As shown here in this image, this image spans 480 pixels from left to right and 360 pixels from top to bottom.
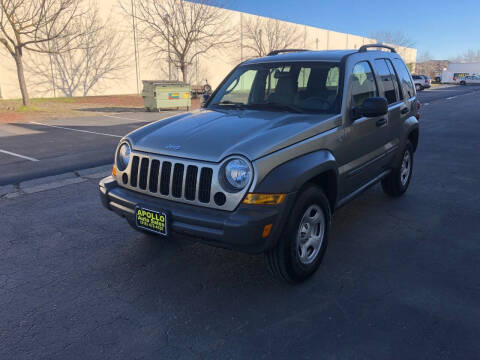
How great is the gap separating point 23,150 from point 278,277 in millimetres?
8401

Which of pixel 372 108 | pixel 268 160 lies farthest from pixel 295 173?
pixel 372 108

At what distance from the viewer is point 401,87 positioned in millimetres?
5246

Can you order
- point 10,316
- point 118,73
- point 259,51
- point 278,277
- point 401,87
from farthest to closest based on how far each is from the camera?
point 259,51 < point 118,73 < point 401,87 < point 278,277 < point 10,316

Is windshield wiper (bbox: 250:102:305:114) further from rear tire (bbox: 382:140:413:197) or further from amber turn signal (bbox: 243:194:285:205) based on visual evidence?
rear tire (bbox: 382:140:413:197)

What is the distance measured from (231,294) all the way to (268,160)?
115cm

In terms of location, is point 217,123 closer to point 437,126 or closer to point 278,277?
point 278,277

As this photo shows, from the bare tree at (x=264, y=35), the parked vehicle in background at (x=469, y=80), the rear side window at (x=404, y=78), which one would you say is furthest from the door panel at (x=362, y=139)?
the parked vehicle in background at (x=469, y=80)

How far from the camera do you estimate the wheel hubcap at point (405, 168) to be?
18.1 feet

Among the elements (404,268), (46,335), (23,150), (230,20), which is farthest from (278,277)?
(230,20)

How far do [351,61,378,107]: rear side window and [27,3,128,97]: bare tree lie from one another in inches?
1008

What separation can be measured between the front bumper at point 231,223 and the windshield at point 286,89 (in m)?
1.31

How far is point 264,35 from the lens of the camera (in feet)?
139

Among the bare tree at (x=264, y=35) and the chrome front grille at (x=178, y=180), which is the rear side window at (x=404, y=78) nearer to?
the chrome front grille at (x=178, y=180)

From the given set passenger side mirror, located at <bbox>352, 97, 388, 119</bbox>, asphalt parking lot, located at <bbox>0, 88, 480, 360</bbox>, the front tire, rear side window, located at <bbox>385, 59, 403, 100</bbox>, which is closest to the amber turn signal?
the front tire
